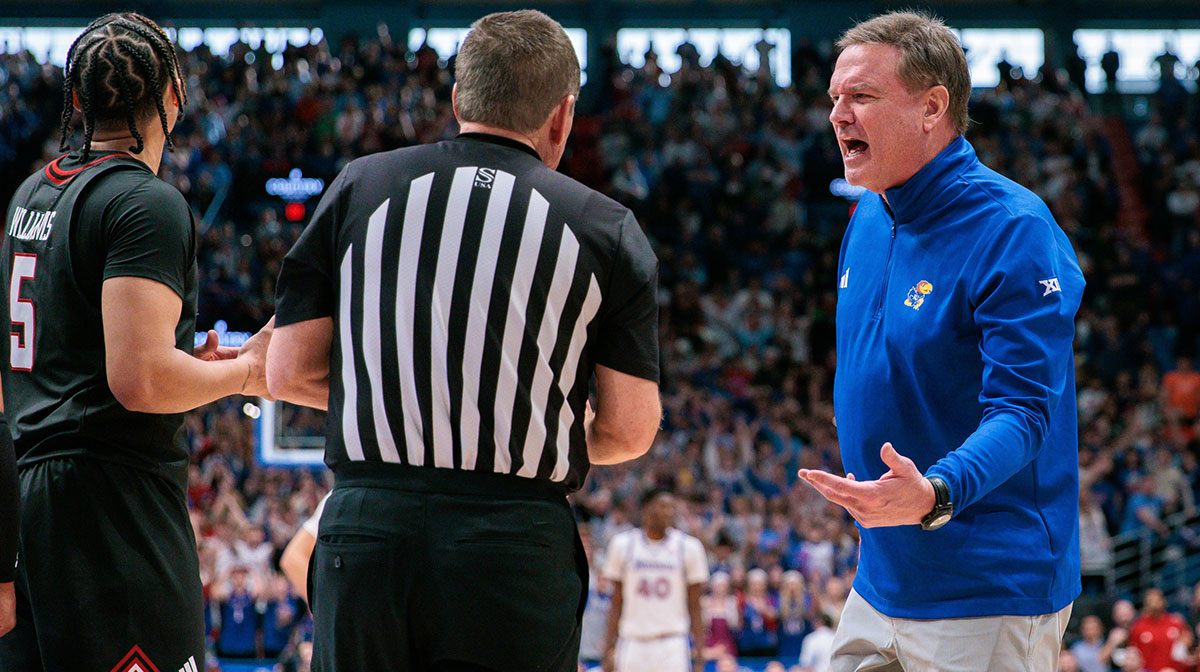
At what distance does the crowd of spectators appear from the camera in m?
13.6

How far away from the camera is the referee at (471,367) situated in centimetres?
264

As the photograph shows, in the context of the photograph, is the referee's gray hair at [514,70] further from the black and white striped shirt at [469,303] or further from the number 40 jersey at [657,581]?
the number 40 jersey at [657,581]

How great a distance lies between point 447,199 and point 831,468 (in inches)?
535

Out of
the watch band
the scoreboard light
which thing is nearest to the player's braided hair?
the watch band

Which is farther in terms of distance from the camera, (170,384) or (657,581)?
(657,581)

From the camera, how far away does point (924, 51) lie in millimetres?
3305

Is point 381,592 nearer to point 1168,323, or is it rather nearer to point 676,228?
point 676,228

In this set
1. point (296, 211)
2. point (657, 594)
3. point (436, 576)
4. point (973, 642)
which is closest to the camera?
point (436, 576)

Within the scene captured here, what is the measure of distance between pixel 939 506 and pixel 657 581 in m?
8.21

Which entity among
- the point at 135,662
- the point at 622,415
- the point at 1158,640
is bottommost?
the point at 1158,640

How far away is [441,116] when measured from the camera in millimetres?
19766

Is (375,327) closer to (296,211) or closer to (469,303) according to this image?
(469,303)

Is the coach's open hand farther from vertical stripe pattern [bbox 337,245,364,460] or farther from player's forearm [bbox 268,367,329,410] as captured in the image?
player's forearm [bbox 268,367,329,410]

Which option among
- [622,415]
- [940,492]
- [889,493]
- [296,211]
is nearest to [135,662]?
[622,415]
